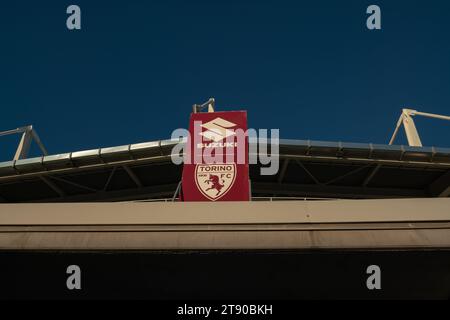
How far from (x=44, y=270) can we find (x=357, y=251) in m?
3.02

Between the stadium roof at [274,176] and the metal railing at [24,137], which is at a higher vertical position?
the metal railing at [24,137]

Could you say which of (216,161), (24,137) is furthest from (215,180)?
(24,137)

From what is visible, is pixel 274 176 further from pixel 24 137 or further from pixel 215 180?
pixel 24 137

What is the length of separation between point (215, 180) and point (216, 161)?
0.75m

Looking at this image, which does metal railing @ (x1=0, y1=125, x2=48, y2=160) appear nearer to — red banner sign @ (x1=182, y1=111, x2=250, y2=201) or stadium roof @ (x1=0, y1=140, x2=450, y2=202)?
stadium roof @ (x1=0, y1=140, x2=450, y2=202)

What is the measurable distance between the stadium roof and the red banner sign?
18.6 feet

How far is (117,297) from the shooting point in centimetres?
405

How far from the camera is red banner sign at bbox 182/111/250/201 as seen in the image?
827 cm

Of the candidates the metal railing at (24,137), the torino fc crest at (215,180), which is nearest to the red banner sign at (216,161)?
the torino fc crest at (215,180)

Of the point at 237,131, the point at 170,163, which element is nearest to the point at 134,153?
the point at 170,163

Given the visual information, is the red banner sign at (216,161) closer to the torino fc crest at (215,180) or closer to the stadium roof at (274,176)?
the torino fc crest at (215,180)

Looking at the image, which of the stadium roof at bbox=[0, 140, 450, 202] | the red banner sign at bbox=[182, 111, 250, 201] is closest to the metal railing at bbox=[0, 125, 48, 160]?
the stadium roof at bbox=[0, 140, 450, 202]

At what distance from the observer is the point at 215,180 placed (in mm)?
8547

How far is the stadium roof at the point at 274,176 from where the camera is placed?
15.9 metres
